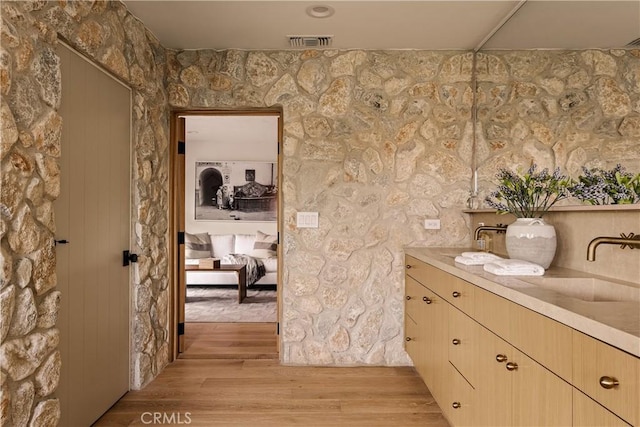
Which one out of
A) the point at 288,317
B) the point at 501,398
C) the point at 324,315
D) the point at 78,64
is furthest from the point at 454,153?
the point at 78,64

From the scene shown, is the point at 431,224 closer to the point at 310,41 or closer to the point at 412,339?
the point at 412,339

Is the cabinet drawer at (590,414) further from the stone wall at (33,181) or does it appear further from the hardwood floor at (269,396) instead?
the stone wall at (33,181)

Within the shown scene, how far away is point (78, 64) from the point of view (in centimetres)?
203

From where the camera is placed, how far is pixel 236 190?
695 cm

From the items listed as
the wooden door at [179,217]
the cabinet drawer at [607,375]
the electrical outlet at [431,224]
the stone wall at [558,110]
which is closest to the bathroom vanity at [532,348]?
the cabinet drawer at [607,375]

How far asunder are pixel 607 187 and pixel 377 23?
5.72 ft

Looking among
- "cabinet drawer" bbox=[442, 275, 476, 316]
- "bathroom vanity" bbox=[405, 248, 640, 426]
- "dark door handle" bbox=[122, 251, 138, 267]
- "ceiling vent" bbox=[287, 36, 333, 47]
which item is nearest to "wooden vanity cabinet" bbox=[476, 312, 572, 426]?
"bathroom vanity" bbox=[405, 248, 640, 426]

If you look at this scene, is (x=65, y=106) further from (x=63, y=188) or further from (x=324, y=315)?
(x=324, y=315)

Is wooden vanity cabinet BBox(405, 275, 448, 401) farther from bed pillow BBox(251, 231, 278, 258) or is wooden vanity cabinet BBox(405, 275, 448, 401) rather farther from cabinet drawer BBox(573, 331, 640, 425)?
bed pillow BBox(251, 231, 278, 258)

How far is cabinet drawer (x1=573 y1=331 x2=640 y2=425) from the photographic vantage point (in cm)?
81

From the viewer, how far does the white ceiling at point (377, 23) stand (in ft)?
7.36
